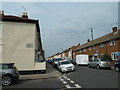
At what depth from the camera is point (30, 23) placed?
58.4 feet

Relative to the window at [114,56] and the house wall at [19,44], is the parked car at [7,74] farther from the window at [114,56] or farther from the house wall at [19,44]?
the window at [114,56]

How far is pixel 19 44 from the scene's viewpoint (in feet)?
56.4

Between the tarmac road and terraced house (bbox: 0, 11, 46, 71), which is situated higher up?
terraced house (bbox: 0, 11, 46, 71)

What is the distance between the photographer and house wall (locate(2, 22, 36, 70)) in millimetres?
16922

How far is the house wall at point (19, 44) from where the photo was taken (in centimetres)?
1692

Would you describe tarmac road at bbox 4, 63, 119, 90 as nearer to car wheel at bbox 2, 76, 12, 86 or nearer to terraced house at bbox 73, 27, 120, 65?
car wheel at bbox 2, 76, 12, 86

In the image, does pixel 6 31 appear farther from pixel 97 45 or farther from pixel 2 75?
pixel 97 45

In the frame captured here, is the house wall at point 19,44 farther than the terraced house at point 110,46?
No

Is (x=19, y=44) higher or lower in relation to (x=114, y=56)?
higher

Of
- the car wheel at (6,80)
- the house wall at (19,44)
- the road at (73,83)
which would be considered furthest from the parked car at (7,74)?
the house wall at (19,44)

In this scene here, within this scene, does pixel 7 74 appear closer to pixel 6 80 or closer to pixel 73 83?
pixel 6 80

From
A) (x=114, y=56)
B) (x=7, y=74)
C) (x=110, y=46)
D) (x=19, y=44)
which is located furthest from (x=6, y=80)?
(x=110, y=46)

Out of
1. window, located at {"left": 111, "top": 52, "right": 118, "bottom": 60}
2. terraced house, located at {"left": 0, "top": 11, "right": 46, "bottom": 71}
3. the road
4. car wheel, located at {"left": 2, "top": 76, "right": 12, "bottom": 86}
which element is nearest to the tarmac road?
the road

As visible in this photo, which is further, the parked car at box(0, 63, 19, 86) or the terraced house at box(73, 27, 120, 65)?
the terraced house at box(73, 27, 120, 65)
